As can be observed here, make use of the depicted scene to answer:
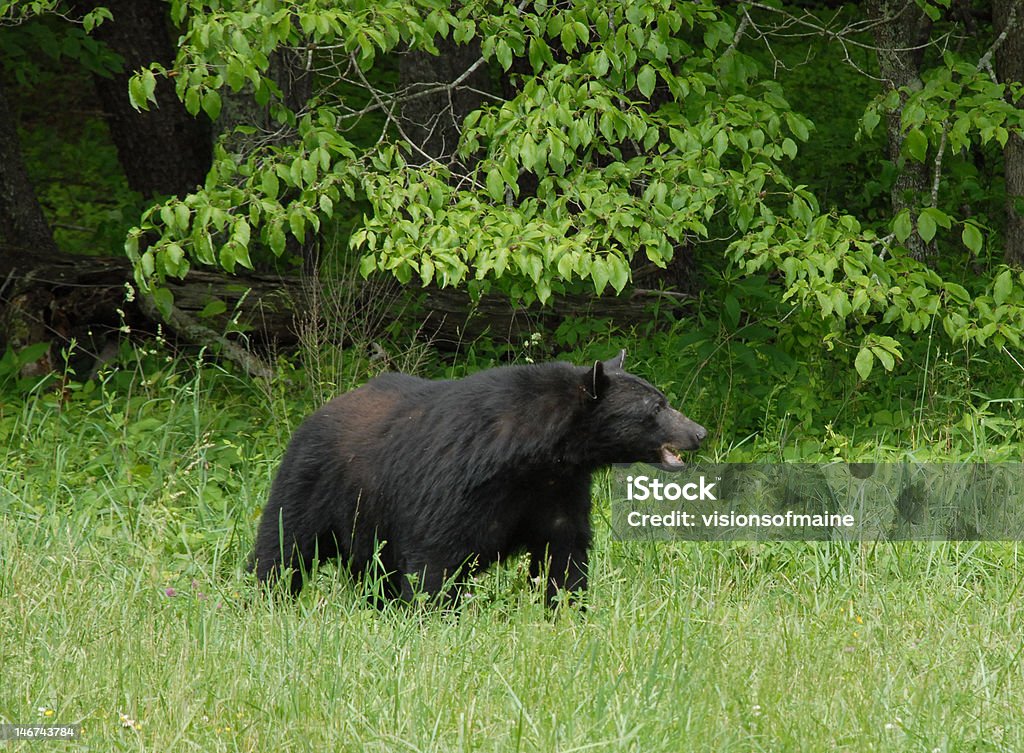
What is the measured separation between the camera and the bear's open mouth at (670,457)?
523cm

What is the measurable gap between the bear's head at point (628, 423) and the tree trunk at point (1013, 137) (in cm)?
362

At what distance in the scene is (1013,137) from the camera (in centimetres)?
800

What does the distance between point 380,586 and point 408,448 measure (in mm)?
576

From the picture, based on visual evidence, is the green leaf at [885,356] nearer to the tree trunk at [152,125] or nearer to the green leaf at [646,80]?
the green leaf at [646,80]

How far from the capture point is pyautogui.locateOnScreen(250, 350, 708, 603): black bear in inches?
197

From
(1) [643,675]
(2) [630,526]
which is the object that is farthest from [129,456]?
(1) [643,675]

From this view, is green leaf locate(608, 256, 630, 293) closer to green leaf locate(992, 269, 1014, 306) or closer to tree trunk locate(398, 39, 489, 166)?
green leaf locate(992, 269, 1014, 306)

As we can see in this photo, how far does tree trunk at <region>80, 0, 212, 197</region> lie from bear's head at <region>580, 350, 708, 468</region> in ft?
20.3

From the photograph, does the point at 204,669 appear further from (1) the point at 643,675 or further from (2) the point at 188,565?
(2) the point at 188,565

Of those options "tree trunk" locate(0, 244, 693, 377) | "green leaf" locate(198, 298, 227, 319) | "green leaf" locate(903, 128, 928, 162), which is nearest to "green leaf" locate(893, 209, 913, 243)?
"green leaf" locate(903, 128, 928, 162)

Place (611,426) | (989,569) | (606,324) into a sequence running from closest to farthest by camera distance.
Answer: (611,426) < (989,569) < (606,324)

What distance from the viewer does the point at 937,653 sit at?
13.7 ft

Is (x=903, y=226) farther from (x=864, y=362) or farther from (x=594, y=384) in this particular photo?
(x=594, y=384)

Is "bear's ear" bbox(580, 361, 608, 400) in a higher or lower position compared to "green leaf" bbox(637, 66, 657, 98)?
lower
